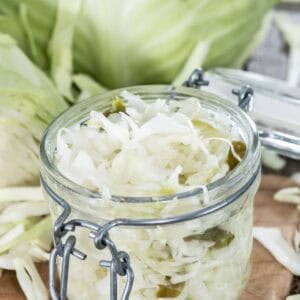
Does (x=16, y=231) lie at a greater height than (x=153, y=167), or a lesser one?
lesser

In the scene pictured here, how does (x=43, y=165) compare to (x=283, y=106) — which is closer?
(x=43, y=165)

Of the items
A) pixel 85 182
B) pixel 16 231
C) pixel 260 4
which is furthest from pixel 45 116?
pixel 260 4

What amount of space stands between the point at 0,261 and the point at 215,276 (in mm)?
244

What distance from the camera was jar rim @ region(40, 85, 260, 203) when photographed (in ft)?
1.88

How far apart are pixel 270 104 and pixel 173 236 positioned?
32cm

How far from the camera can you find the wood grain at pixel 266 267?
709mm

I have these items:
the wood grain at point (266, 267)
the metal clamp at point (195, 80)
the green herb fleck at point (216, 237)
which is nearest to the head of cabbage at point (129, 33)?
the metal clamp at point (195, 80)

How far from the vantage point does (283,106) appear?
0.84m

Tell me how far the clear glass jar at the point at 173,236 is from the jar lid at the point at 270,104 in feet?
0.43

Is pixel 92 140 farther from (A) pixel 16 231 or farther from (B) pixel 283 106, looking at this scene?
(B) pixel 283 106

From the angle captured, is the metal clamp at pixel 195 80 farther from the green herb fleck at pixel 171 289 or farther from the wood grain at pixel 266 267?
the green herb fleck at pixel 171 289

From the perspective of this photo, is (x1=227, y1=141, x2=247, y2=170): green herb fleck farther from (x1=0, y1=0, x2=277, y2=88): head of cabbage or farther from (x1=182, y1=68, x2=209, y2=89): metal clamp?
(x1=0, y1=0, x2=277, y2=88): head of cabbage

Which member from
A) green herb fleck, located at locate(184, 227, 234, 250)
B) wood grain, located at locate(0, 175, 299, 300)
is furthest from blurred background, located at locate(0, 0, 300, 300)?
green herb fleck, located at locate(184, 227, 234, 250)

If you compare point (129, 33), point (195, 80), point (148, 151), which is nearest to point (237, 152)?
point (148, 151)
